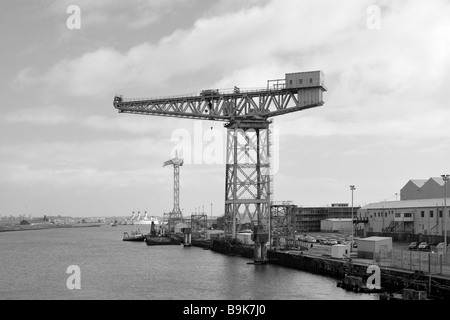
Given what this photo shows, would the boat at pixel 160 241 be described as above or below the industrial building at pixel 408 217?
below

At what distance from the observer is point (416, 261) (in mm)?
43531

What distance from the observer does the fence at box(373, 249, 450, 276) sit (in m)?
38.2

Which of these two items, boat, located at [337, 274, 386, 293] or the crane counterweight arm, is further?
the crane counterweight arm

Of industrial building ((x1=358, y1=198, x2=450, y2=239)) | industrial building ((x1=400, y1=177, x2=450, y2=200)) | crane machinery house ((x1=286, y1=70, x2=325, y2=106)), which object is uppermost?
crane machinery house ((x1=286, y1=70, x2=325, y2=106))

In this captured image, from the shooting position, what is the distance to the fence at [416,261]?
38156 millimetres

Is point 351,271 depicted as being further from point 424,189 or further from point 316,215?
point 316,215

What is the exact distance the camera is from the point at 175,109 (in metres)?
69.2

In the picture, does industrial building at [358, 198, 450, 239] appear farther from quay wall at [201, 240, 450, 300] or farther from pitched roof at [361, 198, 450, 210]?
quay wall at [201, 240, 450, 300]

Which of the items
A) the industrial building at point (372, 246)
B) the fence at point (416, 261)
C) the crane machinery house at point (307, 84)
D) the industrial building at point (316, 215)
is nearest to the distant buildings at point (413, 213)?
the industrial building at point (372, 246)

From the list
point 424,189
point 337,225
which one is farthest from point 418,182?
point 337,225

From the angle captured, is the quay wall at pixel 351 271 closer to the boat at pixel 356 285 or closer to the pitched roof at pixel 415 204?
the boat at pixel 356 285

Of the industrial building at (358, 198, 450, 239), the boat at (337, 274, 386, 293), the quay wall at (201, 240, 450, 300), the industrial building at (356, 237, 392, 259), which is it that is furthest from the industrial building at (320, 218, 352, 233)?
the boat at (337, 274, 386, 293)
